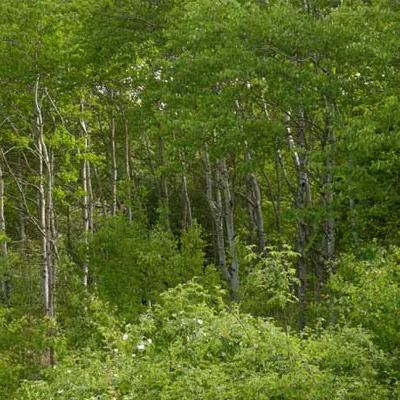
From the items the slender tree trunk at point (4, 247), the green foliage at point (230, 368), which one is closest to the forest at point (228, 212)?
the green foliage at point (230, 368)

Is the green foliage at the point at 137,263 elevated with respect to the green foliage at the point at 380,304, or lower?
elevated

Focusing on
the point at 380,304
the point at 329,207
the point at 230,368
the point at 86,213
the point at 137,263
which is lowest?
the point at 230,368

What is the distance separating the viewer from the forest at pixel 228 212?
6.88m

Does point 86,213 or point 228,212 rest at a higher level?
point 86,213

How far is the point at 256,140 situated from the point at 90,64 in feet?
15.6

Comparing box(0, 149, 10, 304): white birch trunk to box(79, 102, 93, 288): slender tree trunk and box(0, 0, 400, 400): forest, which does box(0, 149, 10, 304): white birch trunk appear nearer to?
box(0, 0, 400, 400): forest

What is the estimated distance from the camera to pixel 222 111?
11.0 metres

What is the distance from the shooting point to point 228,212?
15.6 meters

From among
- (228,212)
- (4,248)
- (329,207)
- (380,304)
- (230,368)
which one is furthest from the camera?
(4,248)

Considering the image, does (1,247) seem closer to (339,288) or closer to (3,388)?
(3,388)

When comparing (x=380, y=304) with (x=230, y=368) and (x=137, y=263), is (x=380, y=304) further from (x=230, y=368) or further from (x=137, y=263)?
(x=137, y=263)

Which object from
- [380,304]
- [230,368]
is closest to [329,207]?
[380,304]

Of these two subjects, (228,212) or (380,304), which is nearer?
(380,304)

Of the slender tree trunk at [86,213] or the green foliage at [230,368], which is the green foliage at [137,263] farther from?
the green foliage at [230,368]
